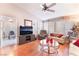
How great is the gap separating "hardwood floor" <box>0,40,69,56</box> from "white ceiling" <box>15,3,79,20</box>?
55 cm

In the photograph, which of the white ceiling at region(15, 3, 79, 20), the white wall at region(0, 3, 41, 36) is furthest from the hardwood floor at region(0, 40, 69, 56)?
the white ceiling at region(15, 3, 79, 20)

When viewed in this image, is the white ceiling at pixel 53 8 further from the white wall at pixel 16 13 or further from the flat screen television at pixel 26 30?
the flat screen television at pixel 26 30

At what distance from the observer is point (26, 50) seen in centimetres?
237

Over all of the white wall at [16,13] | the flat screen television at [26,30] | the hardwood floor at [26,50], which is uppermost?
the white wall at [16,13]

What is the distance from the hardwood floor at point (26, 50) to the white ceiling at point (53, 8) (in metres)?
0.55

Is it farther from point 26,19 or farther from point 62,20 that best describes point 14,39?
point 62,20

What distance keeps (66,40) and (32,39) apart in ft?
2.25

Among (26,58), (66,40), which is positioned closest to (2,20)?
(26,58)

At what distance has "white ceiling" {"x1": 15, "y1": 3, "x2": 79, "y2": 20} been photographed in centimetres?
236

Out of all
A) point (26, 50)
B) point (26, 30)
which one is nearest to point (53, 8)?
point (26, 30)

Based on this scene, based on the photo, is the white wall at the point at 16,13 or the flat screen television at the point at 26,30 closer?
the white wall at the point at 16,13

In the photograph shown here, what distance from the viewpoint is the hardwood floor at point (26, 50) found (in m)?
2.34

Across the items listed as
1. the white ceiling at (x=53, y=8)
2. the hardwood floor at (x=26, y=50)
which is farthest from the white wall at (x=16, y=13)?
the hardwood floor at (x=26, y=50)

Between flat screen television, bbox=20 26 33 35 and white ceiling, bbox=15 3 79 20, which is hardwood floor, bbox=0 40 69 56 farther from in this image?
white ceiling, bbox=15 3 79 20
